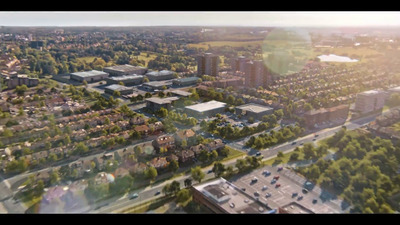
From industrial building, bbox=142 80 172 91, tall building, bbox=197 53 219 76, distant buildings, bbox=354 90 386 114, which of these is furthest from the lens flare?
distant buildings, bbox=354 90 386 114

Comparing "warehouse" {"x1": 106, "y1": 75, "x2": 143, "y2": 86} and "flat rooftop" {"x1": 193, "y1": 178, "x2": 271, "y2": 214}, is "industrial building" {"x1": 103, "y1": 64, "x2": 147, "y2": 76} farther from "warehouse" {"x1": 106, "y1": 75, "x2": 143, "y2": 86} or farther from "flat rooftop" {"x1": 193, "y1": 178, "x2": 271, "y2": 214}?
"flat rooftop" {"x1": 193, "y1": 178, "x2": 271, "y2": 214}

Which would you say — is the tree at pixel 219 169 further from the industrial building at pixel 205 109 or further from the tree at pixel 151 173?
the industrial building at pixel 205 109

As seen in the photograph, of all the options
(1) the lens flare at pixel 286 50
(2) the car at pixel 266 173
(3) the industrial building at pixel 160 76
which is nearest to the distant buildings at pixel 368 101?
(1) the lens flare at pixel 286 50

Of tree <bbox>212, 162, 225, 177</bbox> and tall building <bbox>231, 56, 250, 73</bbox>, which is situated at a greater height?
tall building <bbox>231, 56, 250, 73</bbox>

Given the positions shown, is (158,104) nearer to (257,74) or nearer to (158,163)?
(158,163)

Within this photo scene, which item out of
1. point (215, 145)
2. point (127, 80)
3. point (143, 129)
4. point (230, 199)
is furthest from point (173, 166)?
point (127, 80)
